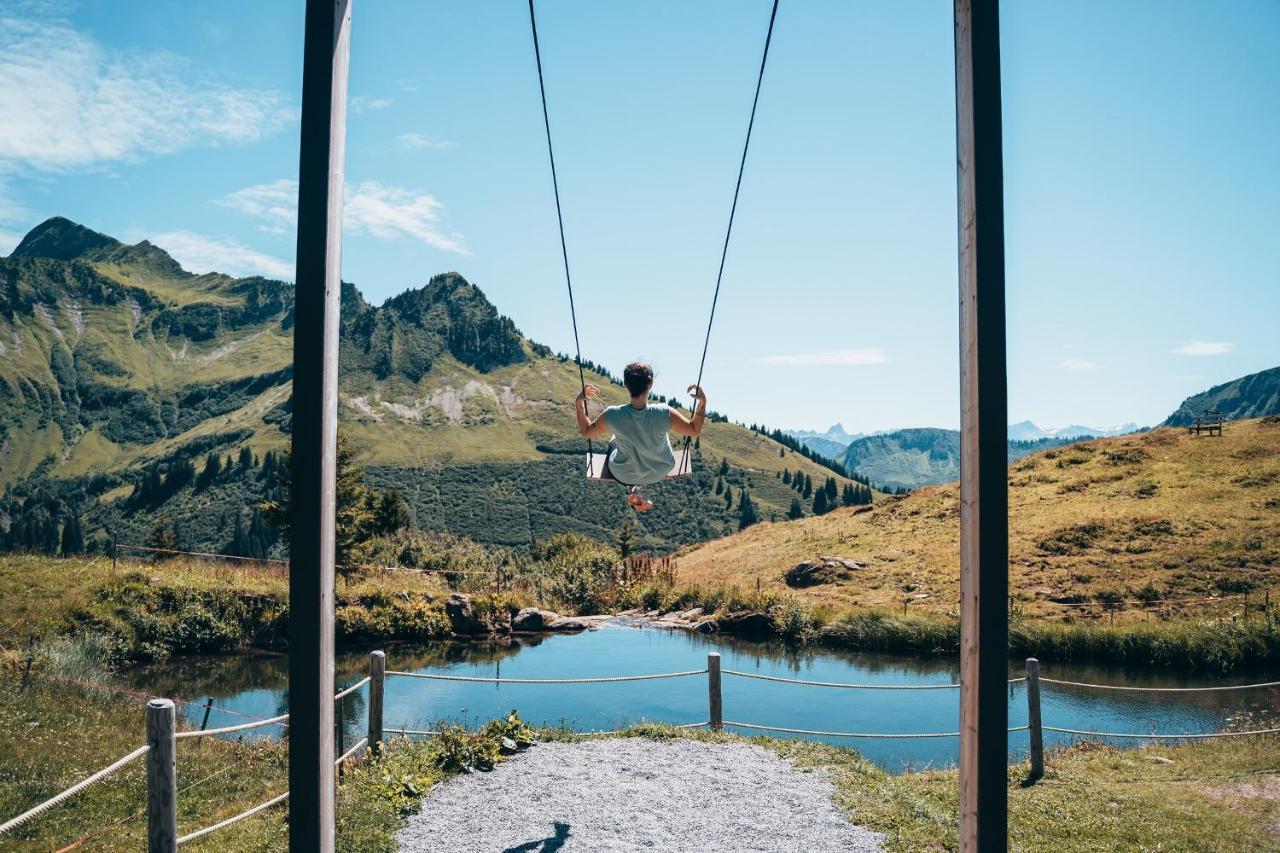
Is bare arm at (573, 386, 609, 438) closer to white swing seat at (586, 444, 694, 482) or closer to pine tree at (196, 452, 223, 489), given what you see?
white swing seat at (586, 444, 694, 482)

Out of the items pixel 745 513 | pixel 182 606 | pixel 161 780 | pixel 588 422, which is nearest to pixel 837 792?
pixel 588 422

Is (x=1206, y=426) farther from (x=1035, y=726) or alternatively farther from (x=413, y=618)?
(x=1035, y=726)

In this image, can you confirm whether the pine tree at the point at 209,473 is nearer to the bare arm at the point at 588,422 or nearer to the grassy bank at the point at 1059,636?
the grassy bank at the point at 1059,636

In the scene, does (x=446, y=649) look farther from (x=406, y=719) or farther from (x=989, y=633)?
(x=989, y=633)

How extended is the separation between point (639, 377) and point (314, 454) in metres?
3.60

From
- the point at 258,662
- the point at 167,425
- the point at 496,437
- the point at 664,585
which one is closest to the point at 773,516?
the point at 496,437

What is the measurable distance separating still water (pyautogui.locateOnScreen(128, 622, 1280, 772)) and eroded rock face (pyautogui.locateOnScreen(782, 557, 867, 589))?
25.5 feet

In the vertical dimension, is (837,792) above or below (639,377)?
below

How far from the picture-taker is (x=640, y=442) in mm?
6762

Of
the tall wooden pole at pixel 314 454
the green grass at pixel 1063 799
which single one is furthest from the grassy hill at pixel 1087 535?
the tall wooden pole at pixel 314 454

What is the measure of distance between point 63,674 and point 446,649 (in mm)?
10025

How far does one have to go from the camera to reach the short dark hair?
6.50m

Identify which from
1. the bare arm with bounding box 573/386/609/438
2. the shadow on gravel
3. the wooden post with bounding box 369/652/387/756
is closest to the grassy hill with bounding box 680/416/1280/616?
the wooden post with bounding box 369/652/387/756

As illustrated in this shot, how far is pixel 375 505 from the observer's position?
42.8 meters
